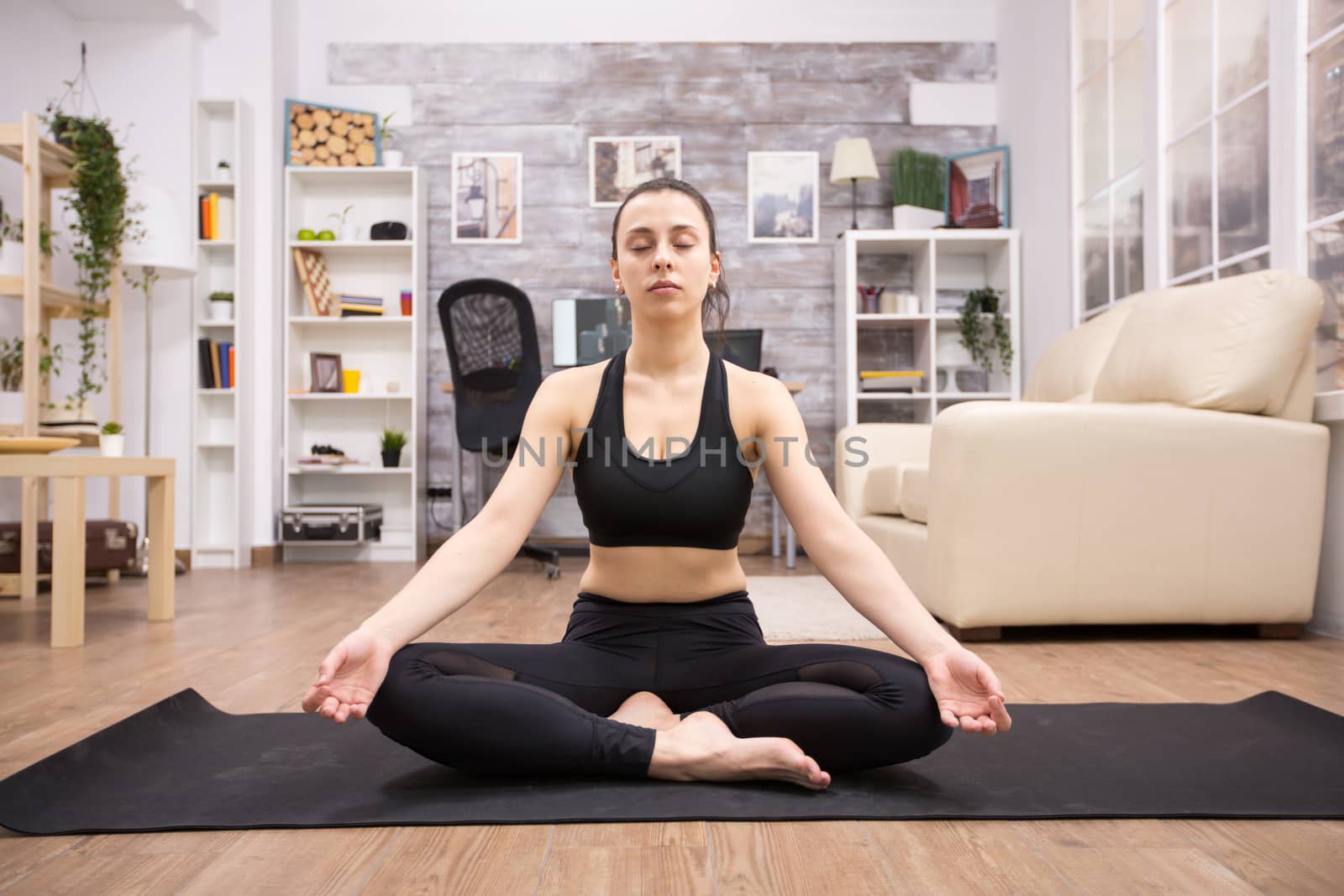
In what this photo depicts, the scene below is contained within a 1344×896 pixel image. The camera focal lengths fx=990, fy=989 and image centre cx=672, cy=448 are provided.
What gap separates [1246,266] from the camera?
2861mm

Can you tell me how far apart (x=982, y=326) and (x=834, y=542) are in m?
3.82

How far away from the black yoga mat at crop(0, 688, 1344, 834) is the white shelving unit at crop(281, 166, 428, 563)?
3.49 m

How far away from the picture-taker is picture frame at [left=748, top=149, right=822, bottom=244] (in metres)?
5.05

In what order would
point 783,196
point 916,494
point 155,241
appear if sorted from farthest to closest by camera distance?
point 783,196
point 155,241
point 916,494

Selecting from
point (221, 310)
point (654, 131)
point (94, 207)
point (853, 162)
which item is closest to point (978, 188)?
point (853, 162)

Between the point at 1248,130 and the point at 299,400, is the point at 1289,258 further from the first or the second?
the point at 299,400

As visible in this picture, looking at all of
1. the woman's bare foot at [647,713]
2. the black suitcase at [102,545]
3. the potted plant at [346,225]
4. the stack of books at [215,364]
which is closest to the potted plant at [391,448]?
the stack of books at [215,364]

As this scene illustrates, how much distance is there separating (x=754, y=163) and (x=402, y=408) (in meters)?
2.18

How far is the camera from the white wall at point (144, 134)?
4504 millimetres

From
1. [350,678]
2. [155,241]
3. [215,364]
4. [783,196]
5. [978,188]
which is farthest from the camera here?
[783,196]

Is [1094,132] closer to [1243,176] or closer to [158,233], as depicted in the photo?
[1243,176]

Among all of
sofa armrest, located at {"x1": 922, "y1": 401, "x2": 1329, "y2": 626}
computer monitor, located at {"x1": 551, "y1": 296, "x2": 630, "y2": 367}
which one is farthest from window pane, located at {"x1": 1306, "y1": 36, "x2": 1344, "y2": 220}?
computer monitor, located at {"x1": 551, "y1": 296, "x2": 630, "y2": 367}

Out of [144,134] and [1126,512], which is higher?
[144,134]

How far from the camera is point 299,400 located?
16.2 ft
